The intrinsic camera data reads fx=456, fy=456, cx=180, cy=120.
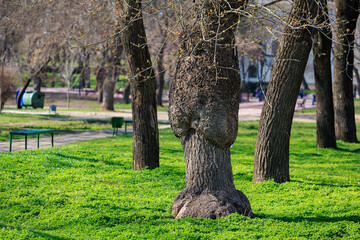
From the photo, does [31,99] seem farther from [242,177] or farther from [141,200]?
[141,200]

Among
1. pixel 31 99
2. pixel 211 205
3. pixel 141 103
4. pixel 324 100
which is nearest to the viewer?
pixel 211 205

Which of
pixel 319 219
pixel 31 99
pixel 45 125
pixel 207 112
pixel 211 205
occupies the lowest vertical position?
pixel 319 219

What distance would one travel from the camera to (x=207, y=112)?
19.4 ft

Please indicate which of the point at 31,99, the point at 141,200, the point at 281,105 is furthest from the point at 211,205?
the point at 31,99

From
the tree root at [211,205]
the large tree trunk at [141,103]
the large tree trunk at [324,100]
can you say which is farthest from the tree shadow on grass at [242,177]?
the large tree trunk at [324,100]

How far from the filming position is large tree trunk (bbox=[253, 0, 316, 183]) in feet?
27.0

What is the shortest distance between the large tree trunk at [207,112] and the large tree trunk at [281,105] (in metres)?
2.27

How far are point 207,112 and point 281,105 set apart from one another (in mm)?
2728

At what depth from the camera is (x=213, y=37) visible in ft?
18.9

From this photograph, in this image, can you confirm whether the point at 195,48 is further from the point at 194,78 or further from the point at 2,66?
the point at 2,66

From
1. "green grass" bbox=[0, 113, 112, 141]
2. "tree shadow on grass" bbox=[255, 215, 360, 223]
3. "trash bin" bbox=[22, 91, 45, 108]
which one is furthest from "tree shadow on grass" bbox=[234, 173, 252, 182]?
"trash bin" bbox=[22, 91, 45, 108]

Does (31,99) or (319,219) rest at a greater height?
(31,99)

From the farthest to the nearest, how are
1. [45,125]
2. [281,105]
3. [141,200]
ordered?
1. [45,125]
2. [281,105]
3. [141,200]

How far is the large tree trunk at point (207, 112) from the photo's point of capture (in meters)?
5.92
